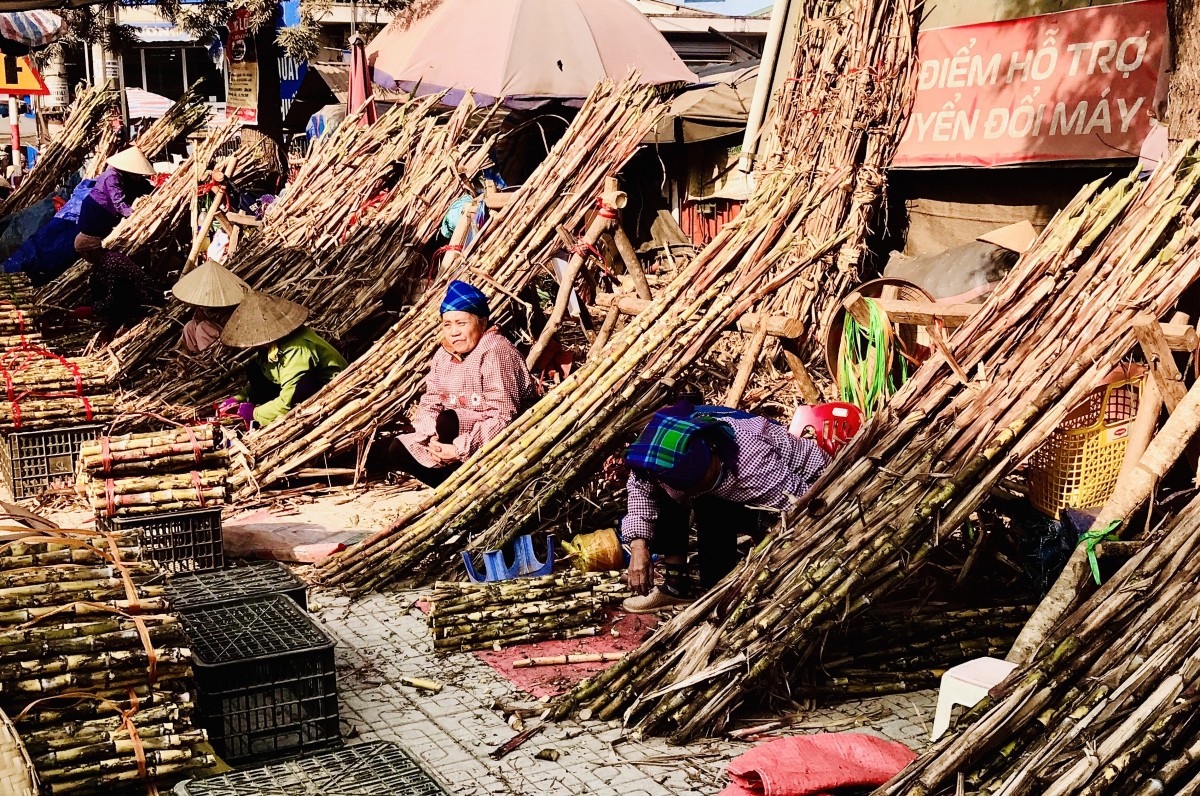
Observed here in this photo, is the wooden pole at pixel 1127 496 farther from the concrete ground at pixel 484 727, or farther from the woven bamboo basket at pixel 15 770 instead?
the woven bamboo basket at pixel 15 770

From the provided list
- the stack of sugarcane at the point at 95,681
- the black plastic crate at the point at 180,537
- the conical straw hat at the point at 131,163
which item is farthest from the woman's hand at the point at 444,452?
the conical straw hat at the point at 131,163

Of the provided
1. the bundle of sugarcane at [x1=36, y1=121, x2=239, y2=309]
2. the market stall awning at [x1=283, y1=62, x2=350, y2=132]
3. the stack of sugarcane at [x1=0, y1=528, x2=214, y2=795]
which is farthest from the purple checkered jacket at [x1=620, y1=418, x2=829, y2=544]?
the market stall awning at [x1=283, y1=62, x2=350, y2=132]

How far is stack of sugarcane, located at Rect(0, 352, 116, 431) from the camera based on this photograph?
7.18m

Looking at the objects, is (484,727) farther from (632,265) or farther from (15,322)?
(15,322)

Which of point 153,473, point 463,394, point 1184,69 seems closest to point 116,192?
point 463,394

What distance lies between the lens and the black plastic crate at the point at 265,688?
410 centimetres

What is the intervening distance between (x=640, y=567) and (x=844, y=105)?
3402mm

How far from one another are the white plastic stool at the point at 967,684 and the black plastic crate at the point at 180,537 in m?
3.32

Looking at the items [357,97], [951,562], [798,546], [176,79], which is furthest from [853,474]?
[176,79]

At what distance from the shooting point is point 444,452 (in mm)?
6656

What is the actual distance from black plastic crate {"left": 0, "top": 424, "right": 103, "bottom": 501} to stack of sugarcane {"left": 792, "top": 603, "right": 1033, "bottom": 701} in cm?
466

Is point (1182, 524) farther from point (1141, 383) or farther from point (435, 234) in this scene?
point (435, 234)

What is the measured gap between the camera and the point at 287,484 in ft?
24.9

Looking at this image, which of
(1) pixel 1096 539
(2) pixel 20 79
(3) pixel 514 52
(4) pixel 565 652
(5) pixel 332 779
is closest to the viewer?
(5) pixel 332 779
